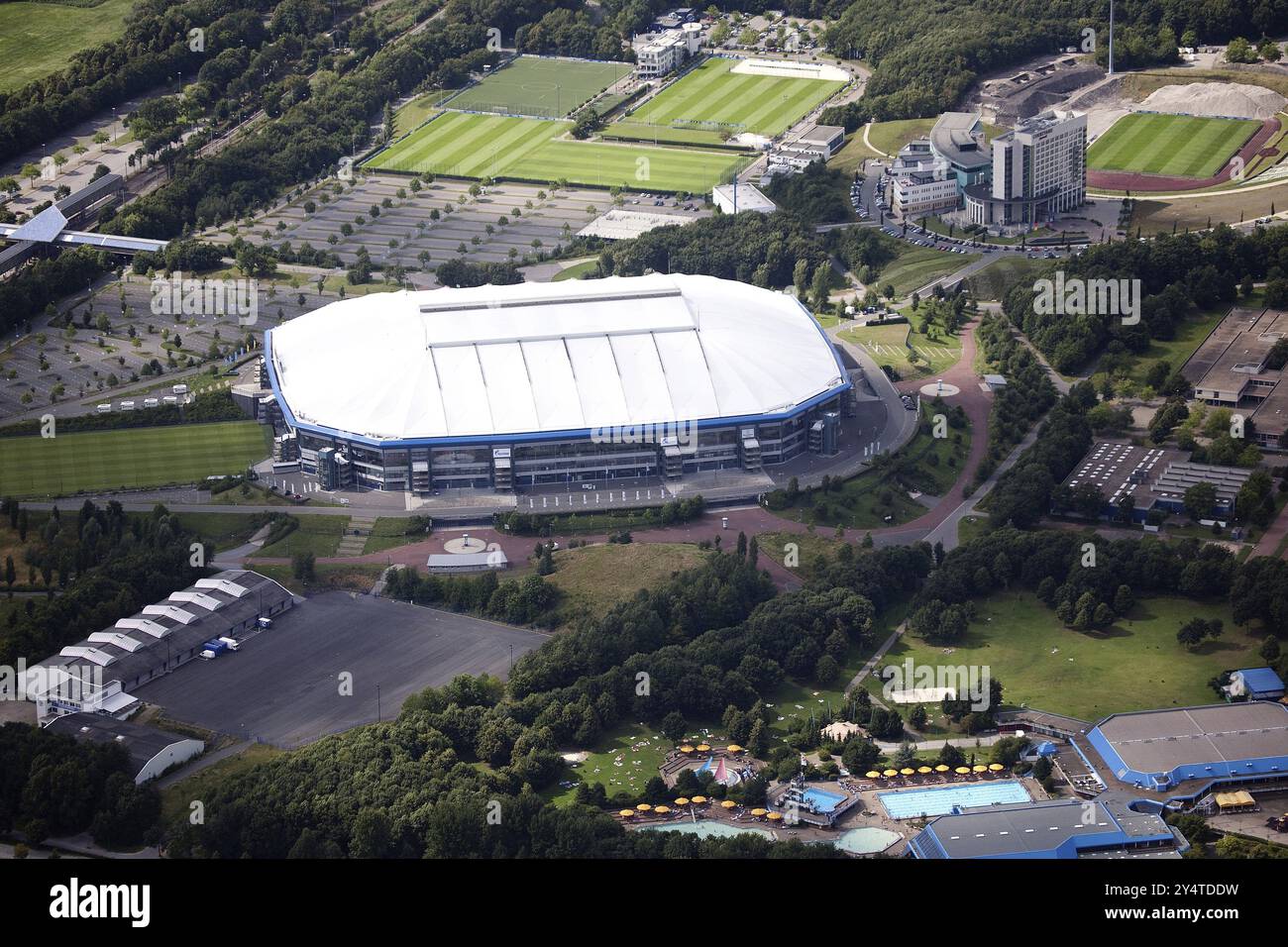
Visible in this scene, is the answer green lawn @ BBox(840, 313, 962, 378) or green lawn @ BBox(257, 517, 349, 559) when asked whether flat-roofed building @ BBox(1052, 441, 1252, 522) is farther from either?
green lawn @ BBox(257, 517, 349, 559)

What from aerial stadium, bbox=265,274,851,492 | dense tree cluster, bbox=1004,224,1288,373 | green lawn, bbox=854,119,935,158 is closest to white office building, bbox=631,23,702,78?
green lawn, bbox=854,119,935,158

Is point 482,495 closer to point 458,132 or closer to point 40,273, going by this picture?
point 40,273

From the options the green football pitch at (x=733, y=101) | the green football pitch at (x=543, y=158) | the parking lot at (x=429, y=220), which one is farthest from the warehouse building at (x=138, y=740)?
the green football pitch at (x=733, y=101)

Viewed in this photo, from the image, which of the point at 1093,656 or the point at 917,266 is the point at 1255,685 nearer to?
the point at 1093,656

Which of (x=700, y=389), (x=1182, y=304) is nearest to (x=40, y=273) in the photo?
(x=700, y=389)
